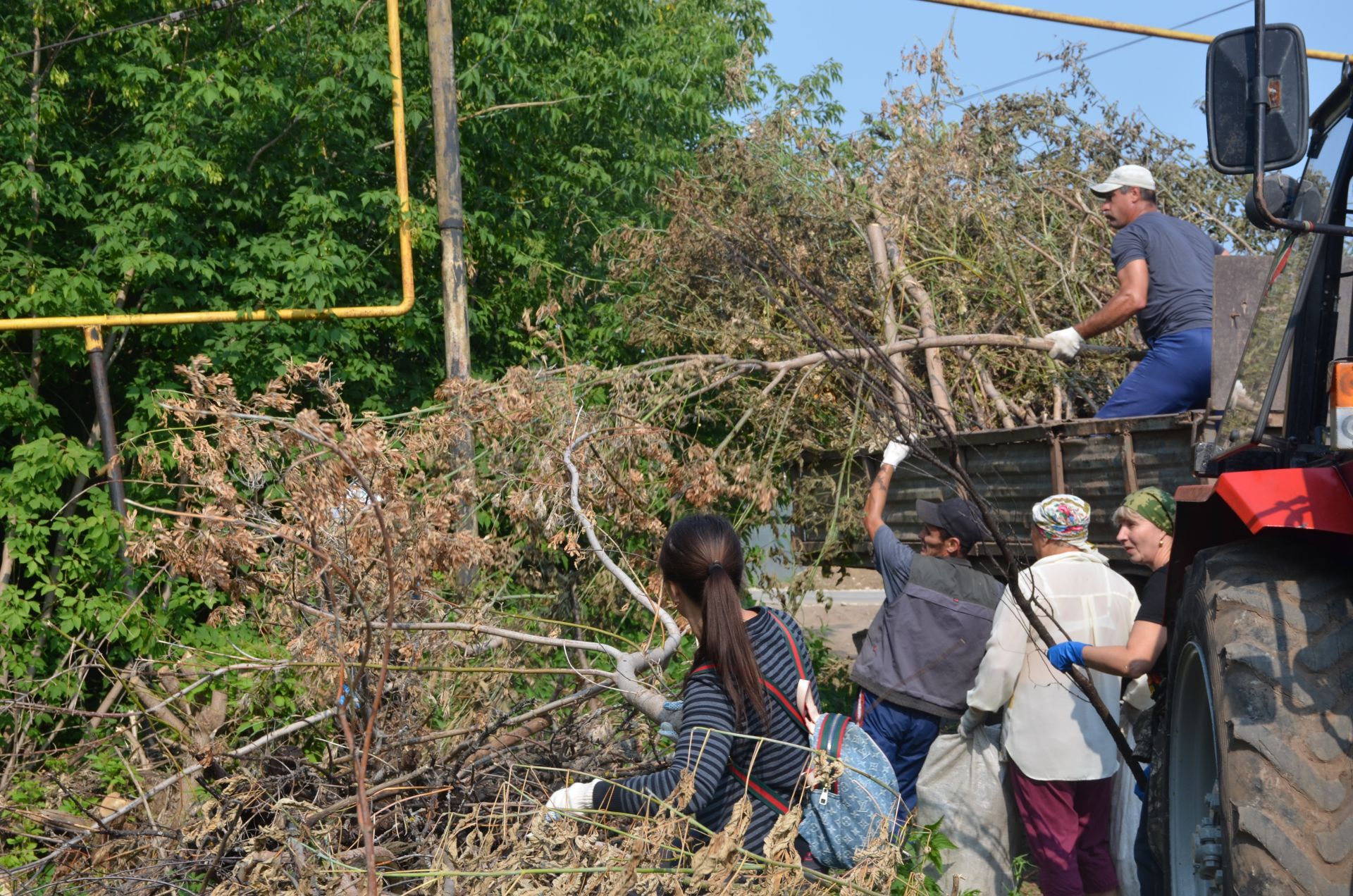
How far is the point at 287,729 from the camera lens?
4090 mm

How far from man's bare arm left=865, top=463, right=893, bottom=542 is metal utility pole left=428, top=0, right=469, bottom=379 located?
324 cm

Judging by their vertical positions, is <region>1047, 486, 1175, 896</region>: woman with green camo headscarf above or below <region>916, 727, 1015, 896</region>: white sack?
above

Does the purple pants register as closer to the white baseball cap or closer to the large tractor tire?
the large tractor tire

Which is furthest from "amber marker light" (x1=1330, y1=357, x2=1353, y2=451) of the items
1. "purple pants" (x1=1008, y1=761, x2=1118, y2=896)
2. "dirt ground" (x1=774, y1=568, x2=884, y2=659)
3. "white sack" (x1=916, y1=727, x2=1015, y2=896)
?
"dirt ground" (x1=774, y1=568, x2=884, y2=659)

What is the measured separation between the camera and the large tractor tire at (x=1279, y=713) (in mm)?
2188

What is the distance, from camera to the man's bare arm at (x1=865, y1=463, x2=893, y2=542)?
17.1 feet

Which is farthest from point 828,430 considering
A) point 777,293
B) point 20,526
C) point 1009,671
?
point 20,526

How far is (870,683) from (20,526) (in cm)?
517

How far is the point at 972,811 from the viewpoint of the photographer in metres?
4.43

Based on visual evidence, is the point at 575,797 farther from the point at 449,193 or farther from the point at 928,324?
the point at 449,193

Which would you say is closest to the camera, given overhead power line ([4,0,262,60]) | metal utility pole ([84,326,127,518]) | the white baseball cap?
the white baseball cap

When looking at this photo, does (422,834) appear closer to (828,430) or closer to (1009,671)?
(1009,671)

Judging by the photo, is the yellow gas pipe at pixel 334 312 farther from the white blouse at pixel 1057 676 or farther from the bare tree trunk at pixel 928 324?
the white blouse at pixel 1057 676

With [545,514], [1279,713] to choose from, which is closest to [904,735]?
[545,514]
